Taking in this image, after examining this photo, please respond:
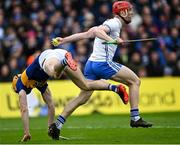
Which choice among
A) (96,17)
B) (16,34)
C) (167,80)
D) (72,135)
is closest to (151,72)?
(167,80)

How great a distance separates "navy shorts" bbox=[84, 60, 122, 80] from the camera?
50.1 feet

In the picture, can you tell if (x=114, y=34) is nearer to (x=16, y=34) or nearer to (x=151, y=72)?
(x=151, y=72)

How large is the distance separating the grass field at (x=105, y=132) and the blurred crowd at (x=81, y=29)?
14.1 feet

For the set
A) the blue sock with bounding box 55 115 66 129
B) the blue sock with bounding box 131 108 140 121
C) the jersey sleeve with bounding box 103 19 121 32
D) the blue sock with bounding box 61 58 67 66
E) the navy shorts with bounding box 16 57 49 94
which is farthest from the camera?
the jersey sleeve with bounding box 103 19 121 32

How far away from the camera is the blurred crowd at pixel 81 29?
2580cm

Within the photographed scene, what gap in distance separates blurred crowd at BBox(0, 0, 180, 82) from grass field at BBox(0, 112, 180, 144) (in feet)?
14.1

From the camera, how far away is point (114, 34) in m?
15.3

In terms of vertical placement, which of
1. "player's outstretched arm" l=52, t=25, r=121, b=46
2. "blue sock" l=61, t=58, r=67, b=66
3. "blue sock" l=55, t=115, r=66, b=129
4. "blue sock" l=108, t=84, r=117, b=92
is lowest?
"blue sock" l=55, t=115, r=66, b=129

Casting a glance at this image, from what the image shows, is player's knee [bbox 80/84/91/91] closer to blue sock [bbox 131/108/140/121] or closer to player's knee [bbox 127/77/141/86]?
player's knee [bbox 127/77/141/86]

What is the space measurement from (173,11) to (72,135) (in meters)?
13.0

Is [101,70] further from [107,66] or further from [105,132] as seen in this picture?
[105,132]

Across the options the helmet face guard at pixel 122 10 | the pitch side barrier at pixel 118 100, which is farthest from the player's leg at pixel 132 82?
the pitch side barrier at pixel 118 100

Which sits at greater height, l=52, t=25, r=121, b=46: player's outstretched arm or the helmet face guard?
the helmet face guard

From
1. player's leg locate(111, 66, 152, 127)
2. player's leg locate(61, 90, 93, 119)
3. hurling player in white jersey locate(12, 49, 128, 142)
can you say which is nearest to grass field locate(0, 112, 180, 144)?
player's leg locate(111, 66, 152, 127)
